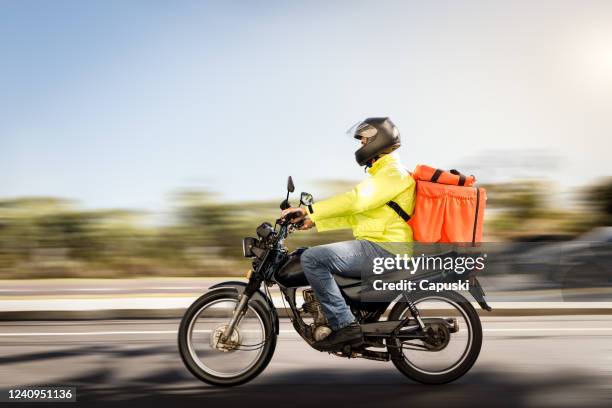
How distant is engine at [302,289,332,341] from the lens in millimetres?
5410

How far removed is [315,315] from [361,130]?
1.31 metres

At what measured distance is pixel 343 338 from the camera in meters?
5.38

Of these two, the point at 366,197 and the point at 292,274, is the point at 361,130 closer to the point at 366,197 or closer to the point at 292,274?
the point at 366,197

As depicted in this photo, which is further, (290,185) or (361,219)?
(361,219)

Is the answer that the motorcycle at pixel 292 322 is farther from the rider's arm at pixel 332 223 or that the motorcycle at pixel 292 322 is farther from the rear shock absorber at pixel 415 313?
the rider's arm at pixel 332 223

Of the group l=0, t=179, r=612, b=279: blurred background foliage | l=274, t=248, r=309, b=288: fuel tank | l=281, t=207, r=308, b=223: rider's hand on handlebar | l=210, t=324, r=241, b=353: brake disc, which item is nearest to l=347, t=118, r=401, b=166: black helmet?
l=281, t=207, r=308, b=223: rider's hand on handlebar

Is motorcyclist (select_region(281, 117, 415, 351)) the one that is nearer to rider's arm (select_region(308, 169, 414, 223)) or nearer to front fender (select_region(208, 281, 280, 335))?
rider's arm (select_region(308, 169, 414, 223))

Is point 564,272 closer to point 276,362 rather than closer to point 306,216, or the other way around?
point 276,362

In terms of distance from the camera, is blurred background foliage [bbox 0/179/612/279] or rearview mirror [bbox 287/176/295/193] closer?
rearview mirror [bbox 287/176/295/193]

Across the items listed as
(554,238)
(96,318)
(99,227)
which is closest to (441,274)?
(96,318)

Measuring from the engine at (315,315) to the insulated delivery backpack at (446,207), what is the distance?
83 cm

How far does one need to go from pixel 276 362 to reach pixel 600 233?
6448mm

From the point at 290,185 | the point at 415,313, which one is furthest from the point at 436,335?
the point at 290,185

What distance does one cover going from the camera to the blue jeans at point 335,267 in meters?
5.32
